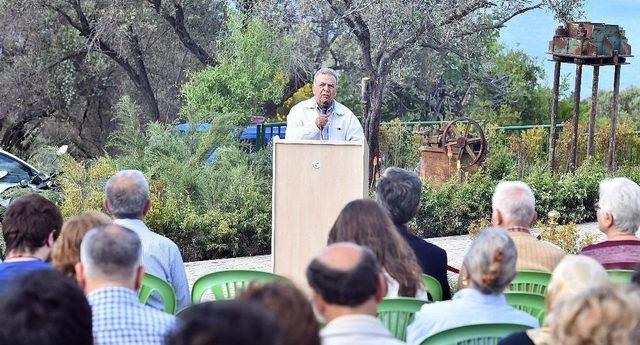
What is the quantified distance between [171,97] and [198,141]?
996 centimetres

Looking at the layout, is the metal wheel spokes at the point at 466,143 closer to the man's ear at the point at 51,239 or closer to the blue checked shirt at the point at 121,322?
the man's ear at the point at 51,239

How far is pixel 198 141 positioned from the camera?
12250 mm

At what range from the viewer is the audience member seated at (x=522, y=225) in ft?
17.4

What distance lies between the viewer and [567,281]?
3.50 metres

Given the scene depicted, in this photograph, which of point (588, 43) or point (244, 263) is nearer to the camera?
point (244, 263)

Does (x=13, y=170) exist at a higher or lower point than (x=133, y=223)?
lower

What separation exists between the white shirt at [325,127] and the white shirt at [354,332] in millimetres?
4631

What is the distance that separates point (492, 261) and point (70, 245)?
1802 mm

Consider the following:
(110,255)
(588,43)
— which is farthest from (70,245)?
(588,43)

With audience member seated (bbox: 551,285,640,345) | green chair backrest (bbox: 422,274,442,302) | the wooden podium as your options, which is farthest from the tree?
audience member seated (bbox: 551,285,640,345)

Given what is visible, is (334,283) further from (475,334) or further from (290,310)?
(475,334)

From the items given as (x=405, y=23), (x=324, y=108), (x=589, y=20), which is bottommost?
(x=324, y=108)

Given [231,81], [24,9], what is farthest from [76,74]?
[231,81]

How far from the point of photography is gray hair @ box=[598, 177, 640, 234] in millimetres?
5406
